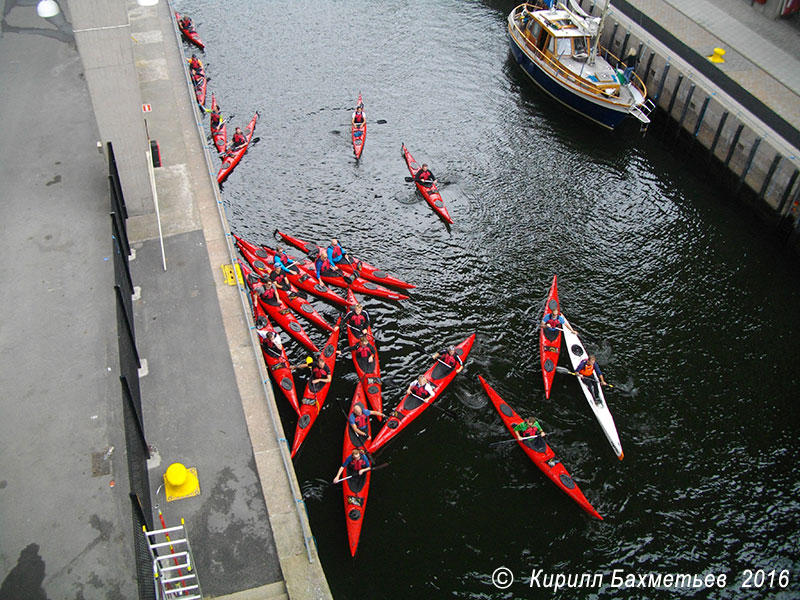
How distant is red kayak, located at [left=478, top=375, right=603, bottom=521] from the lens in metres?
15.7

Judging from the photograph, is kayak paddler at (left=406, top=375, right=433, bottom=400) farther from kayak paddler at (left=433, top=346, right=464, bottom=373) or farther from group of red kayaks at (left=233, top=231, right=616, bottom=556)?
kayak paddler at (left=433, top=346, right=464, bottom=373)

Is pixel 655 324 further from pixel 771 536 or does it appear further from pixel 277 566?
pixel 277 566

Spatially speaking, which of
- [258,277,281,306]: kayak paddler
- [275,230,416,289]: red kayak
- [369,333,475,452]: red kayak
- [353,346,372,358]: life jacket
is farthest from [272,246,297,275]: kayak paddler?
[369,333,475,452]: red kayak

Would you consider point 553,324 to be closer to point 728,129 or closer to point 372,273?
point 372,273

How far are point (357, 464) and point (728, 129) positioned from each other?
65.6 feet

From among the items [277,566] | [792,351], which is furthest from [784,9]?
[277,566]

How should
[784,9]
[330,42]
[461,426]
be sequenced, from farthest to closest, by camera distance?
[330,42], [784,9], [461,426]

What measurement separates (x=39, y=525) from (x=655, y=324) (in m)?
17.2

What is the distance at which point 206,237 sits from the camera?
18.6 metres

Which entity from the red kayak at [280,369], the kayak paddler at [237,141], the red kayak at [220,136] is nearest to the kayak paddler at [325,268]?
the red kayak at [280,369]

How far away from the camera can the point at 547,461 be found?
1633 cm

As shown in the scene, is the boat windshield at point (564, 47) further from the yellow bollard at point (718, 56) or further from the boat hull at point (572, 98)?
the yellow bollard at point (718, 56)

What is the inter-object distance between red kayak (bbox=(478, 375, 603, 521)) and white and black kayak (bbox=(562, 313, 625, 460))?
1561mm

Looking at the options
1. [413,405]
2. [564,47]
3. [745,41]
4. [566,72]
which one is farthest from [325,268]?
[745,41]
